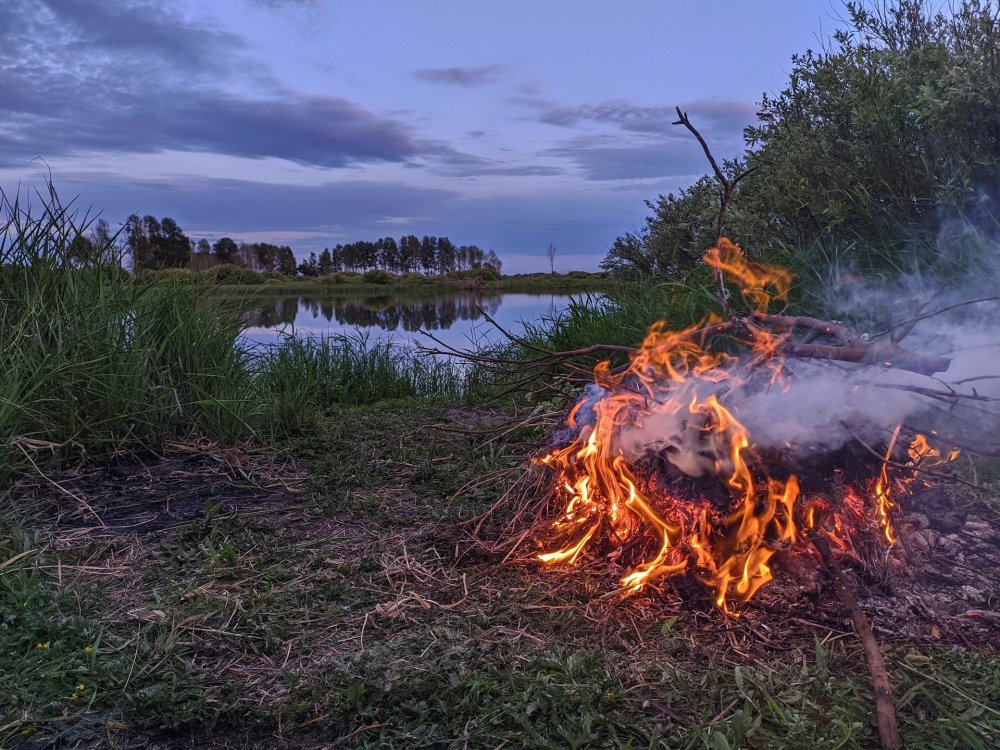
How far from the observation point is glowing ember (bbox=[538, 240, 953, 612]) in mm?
2641

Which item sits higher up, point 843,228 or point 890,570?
point 843,228

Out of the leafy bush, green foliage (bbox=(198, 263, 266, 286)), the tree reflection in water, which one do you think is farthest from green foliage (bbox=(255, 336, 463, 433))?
the leafy bush

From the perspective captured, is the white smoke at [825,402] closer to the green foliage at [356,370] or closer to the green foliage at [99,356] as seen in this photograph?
the green foliage at [99,356]

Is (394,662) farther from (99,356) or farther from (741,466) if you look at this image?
(99,356)

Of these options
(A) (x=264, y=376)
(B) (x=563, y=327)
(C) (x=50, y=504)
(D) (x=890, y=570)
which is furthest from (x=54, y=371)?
(B) (x=563, y=327)

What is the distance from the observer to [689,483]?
8.92 ft

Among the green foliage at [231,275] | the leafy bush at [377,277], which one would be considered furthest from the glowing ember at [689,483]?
the leafy bush at [377,277]

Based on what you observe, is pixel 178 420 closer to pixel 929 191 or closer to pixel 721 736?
pixel 721 736

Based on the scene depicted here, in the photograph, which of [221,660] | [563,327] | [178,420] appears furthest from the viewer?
[563,327]

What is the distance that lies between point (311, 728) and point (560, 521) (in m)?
1.36

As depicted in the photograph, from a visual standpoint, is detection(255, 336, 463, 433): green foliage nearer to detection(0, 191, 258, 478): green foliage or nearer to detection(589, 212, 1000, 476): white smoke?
detection(0, 191, 258, 478): green foliage

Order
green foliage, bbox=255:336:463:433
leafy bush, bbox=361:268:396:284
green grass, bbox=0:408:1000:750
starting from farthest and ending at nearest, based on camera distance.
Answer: leafy bush, bbox=361:268:396:284 → green foliage, bbox=255:336:463:433 → green grass, bbox=0:408:1000:750

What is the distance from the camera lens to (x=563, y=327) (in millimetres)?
7027

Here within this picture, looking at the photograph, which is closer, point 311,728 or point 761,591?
point 311,728
